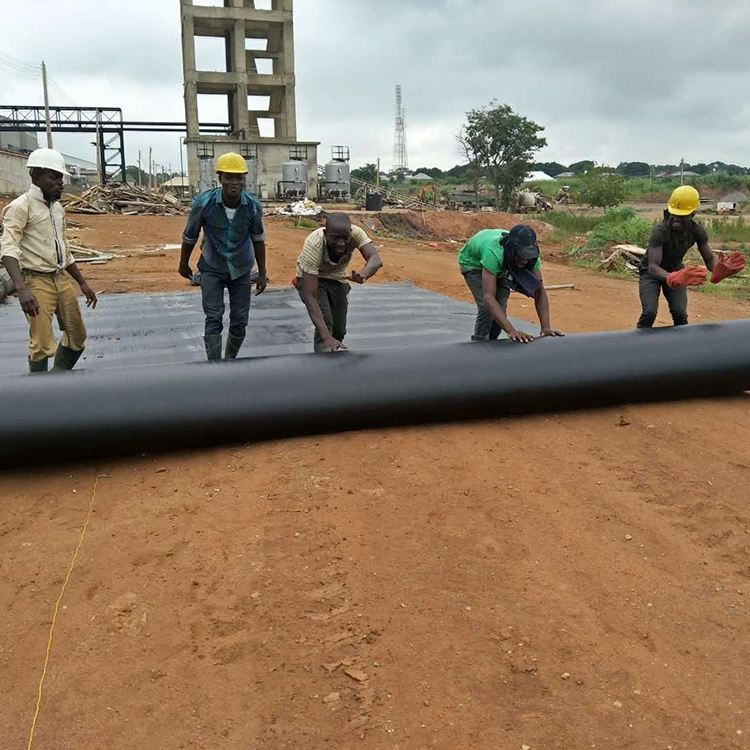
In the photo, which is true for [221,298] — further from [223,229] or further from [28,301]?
[28,301]

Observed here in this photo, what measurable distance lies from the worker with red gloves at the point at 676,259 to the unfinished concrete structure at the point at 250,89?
24.2m

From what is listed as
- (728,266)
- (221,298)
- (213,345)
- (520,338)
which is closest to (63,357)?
(213,345)

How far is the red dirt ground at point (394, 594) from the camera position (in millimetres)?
2027

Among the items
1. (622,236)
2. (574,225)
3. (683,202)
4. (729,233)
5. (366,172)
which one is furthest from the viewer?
(366,172)

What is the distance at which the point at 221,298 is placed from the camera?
14.6ft

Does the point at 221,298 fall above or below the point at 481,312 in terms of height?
above

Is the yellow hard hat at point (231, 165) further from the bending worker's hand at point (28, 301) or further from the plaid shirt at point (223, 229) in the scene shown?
the bending worker's hand at point (28, 301)

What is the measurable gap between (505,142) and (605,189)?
5089 mm

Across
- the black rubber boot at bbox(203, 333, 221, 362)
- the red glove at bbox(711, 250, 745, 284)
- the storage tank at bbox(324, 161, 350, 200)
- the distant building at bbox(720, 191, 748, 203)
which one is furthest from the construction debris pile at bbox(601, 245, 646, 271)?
the distant building at bbox(720, 191, 748, 203)

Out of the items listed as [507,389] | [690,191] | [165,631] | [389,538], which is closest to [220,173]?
[507,389]

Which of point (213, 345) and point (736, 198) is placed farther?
point (736, 198)

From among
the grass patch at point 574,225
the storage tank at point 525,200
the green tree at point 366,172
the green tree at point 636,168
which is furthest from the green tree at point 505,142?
the green tree at point 636,168

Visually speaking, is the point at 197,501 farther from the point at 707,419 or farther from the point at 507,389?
the point at 707,419

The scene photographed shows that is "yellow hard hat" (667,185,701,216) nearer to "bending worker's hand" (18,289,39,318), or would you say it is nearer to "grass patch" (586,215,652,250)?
"bending worker's hand" (18,289,39,318)
